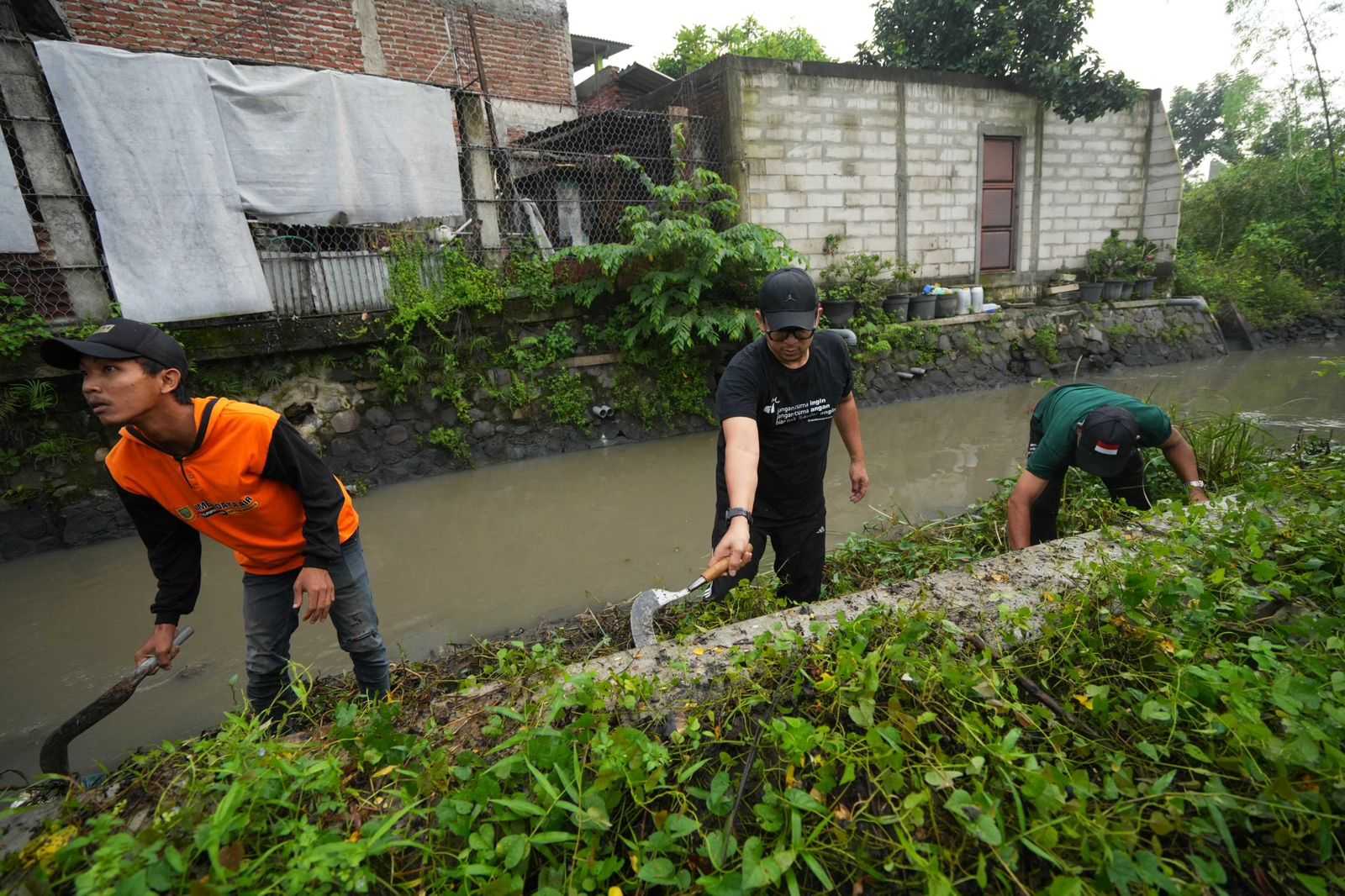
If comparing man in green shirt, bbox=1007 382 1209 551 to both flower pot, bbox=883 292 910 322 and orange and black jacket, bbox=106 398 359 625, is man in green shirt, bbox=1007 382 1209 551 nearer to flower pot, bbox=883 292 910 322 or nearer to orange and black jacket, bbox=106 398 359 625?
orange and black jacket, bbox=106 398 359 625

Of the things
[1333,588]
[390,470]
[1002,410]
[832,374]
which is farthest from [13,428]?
[1002,410]

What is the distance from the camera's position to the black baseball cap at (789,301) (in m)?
2.35

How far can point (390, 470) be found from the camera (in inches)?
252

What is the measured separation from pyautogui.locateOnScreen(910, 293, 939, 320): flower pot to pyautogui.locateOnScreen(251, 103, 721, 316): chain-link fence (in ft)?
12.1

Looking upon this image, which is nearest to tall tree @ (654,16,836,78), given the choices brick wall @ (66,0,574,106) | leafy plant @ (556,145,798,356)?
brick wall @ (66,0,574,106)

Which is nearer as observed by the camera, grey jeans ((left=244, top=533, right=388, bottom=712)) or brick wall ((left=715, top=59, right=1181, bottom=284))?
grey jeans ((left=244, top=533, right=388, bottom=712))

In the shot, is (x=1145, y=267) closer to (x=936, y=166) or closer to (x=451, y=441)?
(x=936, y=166)

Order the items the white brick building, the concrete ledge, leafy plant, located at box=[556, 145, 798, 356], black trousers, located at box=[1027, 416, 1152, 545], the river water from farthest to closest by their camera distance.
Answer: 1. the white brick building
2. leafy plant, located at box=[556, 145, 798, 356]
3. the river water
4. black trousers, located at box=[1027, 416, 1152, 545]
5. the concrete ledge

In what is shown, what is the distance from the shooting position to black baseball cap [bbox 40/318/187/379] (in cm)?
183

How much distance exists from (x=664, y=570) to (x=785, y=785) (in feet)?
10.1

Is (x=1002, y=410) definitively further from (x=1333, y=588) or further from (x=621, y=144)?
(x=1333, y=588)

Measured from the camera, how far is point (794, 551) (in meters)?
2.88

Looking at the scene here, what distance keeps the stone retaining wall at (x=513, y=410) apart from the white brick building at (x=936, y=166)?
54.1 inches

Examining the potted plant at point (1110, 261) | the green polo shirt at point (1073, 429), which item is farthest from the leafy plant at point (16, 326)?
the potted plant at point (1110, 261)
